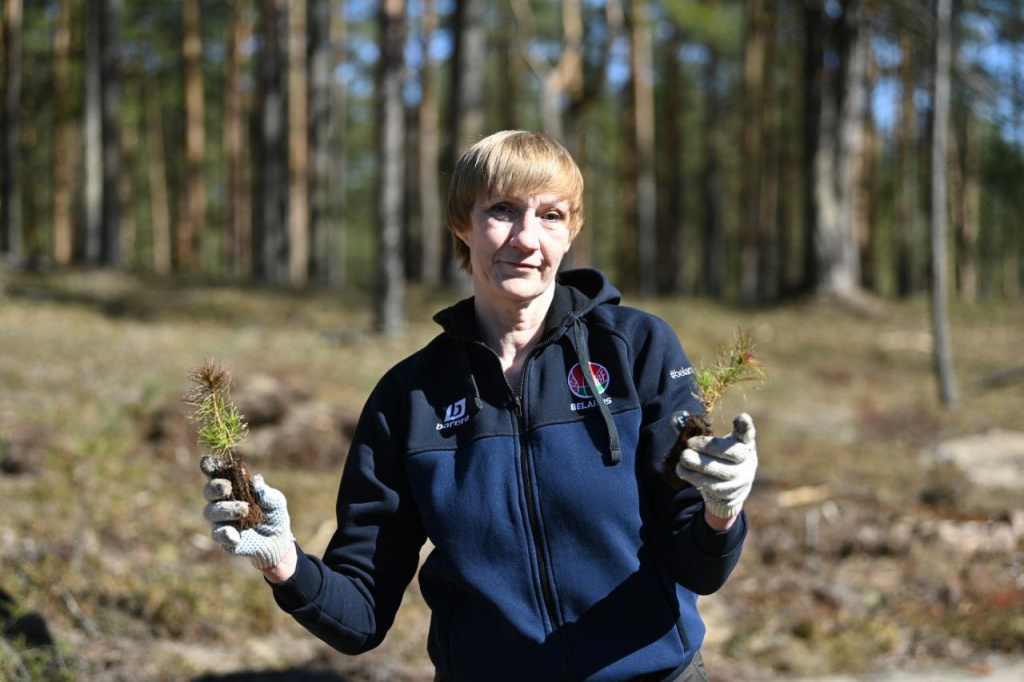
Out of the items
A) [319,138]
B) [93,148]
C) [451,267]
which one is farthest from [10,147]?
[451,267]

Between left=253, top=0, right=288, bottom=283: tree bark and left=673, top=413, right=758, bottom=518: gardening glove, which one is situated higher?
left=253, top=0, right=288, bottom=283: tree bark

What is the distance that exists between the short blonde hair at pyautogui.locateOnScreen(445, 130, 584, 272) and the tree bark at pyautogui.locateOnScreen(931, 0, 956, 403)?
994 centimetres

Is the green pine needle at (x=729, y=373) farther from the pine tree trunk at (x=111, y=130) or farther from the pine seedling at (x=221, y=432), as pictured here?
the pine tree trunk at (x=111, y=130)

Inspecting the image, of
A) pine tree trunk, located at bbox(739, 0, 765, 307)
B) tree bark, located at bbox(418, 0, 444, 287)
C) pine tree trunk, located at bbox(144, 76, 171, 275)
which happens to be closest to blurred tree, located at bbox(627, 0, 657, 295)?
pine tree trunk, located at bbox(739, 0, 765, 307)

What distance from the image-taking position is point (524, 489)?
2.24 metres

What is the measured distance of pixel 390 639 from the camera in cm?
552

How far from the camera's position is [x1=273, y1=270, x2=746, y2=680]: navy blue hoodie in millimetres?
2211

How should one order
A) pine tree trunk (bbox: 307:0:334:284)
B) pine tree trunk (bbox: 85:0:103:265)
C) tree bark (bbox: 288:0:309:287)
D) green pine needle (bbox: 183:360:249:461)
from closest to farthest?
1. green pine needle (bbox: 183:360:249:461)
2. pine tree trunk (bbox: 85:0:103:265)
3. pine tree trunk (bbox: 307:0:334:284)
4. tree bark (bbox: 288:0:309:287)

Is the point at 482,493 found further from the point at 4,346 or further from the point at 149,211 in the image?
the point at 149,211

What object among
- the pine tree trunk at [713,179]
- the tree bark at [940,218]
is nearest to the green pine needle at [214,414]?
the tree bark at [940,218]

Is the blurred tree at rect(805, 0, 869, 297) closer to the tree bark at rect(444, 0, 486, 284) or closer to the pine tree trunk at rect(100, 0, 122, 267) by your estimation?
the tree bark at rect(444, 0, 486, 284)

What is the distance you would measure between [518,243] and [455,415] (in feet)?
1.38

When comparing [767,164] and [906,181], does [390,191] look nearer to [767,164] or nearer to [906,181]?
[767,164]

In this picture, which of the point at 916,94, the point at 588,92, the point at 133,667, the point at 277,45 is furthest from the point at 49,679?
the point at 916,94
